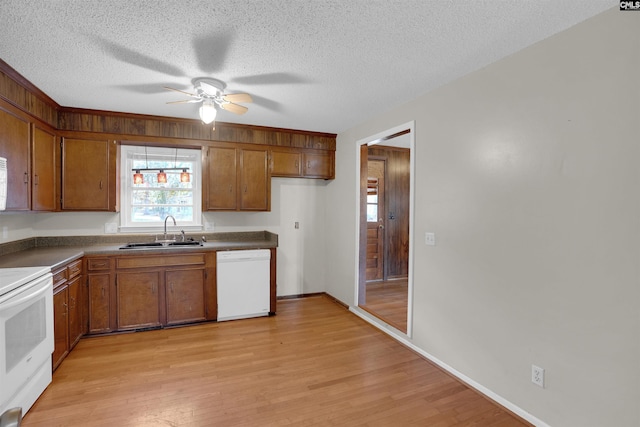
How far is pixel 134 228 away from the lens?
3832mm

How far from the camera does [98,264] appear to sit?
3162 mm

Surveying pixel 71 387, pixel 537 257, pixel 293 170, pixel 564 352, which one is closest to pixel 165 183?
pixel 293 170

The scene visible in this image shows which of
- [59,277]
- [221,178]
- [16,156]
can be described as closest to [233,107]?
[221,178]

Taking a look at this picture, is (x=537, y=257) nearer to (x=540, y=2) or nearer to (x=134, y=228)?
(x=540, y=2)

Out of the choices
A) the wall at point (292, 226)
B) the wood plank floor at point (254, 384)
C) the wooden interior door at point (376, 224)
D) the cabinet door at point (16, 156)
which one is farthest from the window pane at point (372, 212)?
the cabinet door at point (16, 156)

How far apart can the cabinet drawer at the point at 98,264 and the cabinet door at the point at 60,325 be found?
45 centimetres

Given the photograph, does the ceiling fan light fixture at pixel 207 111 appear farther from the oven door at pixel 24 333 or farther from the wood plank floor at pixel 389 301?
the wood plank floor at pixel 389 301

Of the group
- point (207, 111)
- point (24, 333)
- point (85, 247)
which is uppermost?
point (207, 111)

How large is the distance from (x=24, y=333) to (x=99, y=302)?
4.25 feet

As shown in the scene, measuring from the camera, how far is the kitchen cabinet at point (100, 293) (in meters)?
3.14

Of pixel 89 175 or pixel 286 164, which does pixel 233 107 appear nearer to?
pixel 286 164

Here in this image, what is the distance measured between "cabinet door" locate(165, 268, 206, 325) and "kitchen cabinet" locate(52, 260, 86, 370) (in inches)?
30.9

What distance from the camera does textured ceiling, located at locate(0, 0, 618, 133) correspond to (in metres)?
1.64

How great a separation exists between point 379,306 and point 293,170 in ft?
7.28
